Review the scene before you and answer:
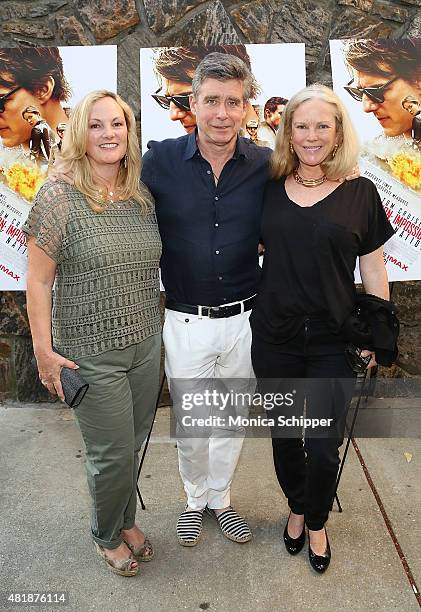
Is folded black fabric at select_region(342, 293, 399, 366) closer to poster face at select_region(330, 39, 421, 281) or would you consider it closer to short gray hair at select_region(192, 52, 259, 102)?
short gray hair at select_region(192, 52, 259, 102)

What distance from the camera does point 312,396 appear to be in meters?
2.20

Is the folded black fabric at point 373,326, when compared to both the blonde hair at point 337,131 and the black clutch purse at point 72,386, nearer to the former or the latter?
the blonde hair at point 337,131

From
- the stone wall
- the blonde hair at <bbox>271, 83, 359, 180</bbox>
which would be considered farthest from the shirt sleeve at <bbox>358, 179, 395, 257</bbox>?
the stone wall

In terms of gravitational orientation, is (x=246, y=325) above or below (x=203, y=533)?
above

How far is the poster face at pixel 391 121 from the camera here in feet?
10.6

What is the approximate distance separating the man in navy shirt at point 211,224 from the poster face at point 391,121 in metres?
1.20

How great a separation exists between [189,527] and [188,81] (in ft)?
7.89

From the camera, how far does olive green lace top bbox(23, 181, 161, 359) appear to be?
1.92 metres

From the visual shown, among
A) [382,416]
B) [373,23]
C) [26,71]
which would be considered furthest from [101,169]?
[382,416]

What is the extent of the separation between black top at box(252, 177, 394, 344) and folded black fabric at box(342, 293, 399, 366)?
0.13 ft

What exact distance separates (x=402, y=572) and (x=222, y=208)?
1.65 meters

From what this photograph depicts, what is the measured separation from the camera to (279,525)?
8.48 feet

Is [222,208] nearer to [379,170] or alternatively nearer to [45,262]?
[45,262]

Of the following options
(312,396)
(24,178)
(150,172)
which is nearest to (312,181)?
(150,172)
